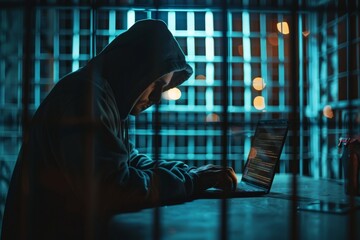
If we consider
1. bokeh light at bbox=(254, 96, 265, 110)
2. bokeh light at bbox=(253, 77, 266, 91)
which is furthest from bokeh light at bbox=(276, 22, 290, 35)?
bokeh light at bbox=(254, 96, 265, 110)

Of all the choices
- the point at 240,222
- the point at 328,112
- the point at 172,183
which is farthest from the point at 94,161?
the point at 328,112

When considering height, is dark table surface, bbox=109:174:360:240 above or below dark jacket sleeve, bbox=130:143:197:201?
below

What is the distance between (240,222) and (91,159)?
0.33 m

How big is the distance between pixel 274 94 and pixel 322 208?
1.69m

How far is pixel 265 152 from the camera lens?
4.05ft

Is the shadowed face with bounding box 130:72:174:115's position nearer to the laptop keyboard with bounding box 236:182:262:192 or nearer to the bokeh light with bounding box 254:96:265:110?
the laptop keyboard with bounding box 236:182:262:192

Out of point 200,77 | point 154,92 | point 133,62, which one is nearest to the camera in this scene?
point 133,62

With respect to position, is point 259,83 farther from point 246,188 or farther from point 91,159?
point 91,159

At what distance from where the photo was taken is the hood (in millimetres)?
1152

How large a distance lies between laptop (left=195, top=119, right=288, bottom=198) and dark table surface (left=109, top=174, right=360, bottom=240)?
76mm

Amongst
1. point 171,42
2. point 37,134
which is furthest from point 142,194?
point 171,42

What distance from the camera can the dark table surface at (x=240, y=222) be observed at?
72 cm

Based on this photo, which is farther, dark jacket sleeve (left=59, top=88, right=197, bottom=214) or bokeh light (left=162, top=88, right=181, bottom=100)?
bokeh light (left=162, top=88, right=181, bottom=100)

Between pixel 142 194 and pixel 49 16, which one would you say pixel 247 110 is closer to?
pixel 49 16
